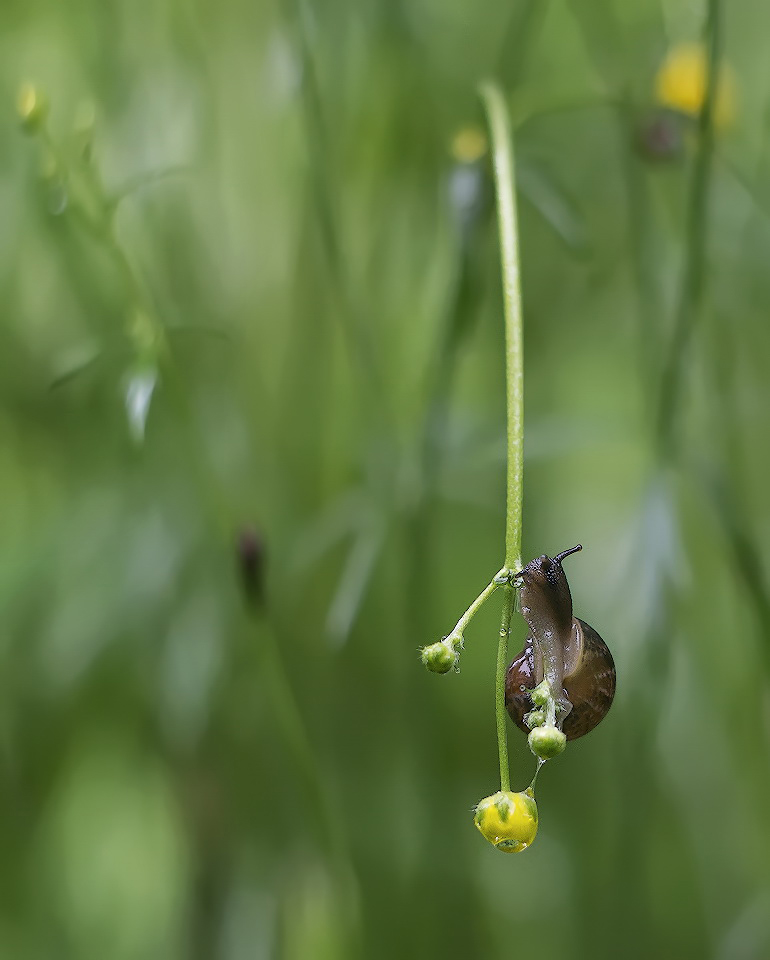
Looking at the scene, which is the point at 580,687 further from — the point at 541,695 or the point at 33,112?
the point at 33,112

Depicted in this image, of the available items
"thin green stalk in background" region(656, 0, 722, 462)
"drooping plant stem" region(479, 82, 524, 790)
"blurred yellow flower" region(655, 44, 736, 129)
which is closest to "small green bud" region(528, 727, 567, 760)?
"drooping plant stem" region(479, 82, 524, 790)

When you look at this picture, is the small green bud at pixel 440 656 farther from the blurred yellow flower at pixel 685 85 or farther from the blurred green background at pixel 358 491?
the blurred yellow flower at pixel 685 85

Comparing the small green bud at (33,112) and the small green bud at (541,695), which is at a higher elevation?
the small green bud at (33,112)

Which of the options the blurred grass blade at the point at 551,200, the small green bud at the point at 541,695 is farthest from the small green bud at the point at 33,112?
the small green bud at the point at 541,695

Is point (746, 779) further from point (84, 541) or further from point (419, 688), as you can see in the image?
point (84, 541)

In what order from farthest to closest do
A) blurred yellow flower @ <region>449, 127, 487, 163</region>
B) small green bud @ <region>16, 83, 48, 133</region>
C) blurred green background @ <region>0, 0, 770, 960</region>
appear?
blurred green background @ <region>0, 0, 770, 960</region> → blurred yellow flower @ <region>449, 127, 487, 163</region> → small green bud @ <region>16, 83, 48, 133</region>

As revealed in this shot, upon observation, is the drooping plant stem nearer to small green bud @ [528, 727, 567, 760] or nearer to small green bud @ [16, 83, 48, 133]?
small green bud @ [528, 727, 567, 760]

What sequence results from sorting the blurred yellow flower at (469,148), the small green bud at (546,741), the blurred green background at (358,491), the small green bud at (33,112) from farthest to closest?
the blurred green background at (358,491) < the blurred yellow flower at (469,148) < the small green bud at (33,112) < the small green bud at (546,741)
